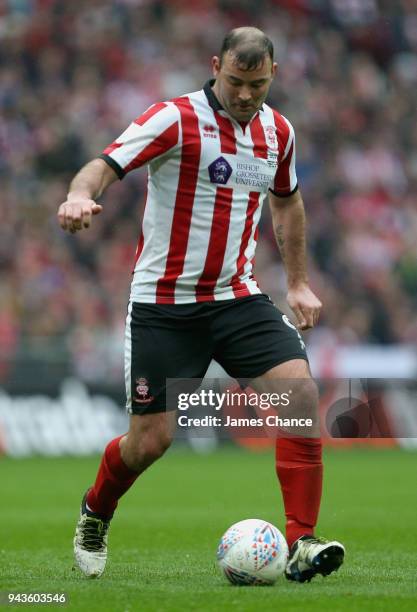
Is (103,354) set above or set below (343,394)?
below

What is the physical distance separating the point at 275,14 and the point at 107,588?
619 inches

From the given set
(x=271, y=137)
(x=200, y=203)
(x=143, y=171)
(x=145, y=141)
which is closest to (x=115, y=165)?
(x=145, y=141)

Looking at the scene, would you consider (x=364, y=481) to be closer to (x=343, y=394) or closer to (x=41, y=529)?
(x=41, y=529)

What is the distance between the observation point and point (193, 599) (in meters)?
4.90

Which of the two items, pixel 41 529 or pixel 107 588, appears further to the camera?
pixel 41 529

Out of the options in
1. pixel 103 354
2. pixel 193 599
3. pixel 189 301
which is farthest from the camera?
pixel 103 354

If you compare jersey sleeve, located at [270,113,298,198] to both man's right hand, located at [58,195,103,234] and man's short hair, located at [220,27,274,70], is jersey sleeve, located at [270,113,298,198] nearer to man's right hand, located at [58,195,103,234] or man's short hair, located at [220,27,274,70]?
man's short hair, located at [220,27,274,70]

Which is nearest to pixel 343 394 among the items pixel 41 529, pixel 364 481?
pixel 41 529

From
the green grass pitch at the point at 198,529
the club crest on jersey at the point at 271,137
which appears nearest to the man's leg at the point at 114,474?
the green grass pitch at the point at 198,529

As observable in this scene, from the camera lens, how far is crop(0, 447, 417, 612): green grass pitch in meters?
5.02

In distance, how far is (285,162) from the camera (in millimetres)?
5996

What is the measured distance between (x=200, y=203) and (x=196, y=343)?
0.60 metres

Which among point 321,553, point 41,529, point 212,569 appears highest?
point 321,553

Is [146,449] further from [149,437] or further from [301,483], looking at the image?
[301,483]
